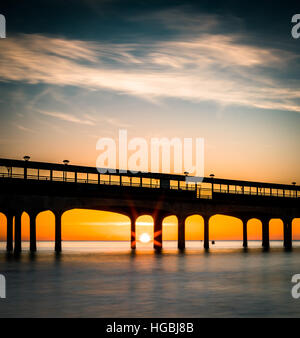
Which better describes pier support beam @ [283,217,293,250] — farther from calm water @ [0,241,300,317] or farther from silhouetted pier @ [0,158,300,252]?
calm water @ [0,241,300,317]

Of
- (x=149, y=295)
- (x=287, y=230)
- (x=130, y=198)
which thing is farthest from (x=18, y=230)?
(x=287, y=230)

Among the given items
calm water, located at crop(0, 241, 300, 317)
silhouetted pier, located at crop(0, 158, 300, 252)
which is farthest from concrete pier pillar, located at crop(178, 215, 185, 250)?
calm water, located at crop(0, 241, 300, 317)

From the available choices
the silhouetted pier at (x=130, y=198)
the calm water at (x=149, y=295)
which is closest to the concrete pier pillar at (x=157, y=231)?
the silhouetted pier at (x=130, y=198)

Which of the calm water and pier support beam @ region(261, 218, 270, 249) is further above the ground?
the calm water

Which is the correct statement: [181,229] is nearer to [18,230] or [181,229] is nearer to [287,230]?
[18,230]

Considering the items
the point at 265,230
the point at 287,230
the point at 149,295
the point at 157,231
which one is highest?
the point at 149,295

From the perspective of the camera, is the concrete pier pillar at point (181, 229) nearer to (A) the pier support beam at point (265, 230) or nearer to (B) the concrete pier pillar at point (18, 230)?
(B) the concrete pier pillar at point (18, 230)

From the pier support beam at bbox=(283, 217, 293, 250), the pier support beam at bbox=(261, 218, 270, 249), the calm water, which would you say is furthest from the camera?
the pier support beam at bbox=(261, 218, 270, 249)

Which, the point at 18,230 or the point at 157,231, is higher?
the point at 18,230
